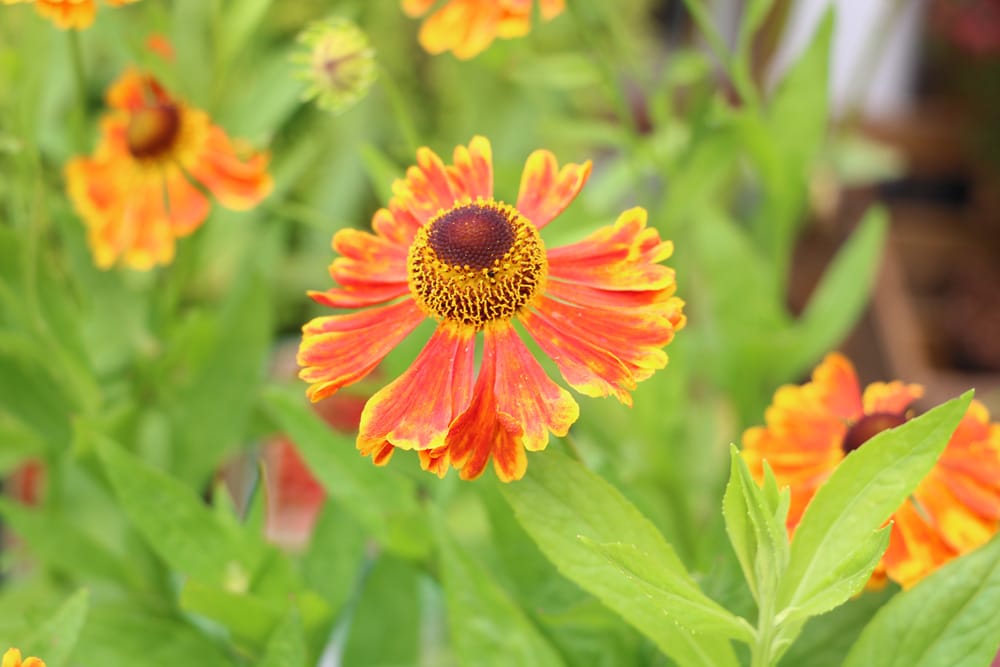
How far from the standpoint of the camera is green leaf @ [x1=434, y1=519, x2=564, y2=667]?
0.40 meters

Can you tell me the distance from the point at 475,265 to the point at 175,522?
0.19m

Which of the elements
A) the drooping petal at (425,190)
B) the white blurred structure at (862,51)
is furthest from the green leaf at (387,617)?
the white blurred structure at (862,51)

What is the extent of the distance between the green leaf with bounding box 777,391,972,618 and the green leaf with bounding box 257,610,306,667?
16 cm

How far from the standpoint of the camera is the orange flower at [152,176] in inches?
22.1

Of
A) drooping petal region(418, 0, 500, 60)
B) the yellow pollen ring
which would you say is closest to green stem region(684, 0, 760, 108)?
drooping petal region(418, 0, 500, 60)

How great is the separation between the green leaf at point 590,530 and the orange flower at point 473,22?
0.64ft

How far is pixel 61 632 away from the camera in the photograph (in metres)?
0.36

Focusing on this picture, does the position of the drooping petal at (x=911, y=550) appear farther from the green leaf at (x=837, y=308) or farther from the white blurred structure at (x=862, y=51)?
the white blurred structure at (x=862, y=51)

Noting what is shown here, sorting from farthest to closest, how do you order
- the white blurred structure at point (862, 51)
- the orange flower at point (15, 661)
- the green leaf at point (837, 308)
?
1. the white blurred structure at point (862, 51)
2. the green leaf at point (837, 308)
3. the orange flower at point (15, 661)

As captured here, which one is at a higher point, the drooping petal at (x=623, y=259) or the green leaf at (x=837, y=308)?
the drooping petal at (x=623, y=259)

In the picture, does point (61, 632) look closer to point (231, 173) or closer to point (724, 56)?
point (231, 173)

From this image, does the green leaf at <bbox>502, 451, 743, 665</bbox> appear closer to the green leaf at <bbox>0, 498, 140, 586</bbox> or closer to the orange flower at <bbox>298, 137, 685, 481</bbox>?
the orange flower at <bbox>298, 137, 685, 481</bbox>

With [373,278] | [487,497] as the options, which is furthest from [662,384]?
[373,278]

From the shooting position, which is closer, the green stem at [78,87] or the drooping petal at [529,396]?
the drooping petal at [529,396]
